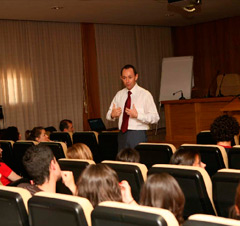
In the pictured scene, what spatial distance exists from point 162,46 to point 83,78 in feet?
11.0

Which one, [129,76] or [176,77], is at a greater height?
[176,77]

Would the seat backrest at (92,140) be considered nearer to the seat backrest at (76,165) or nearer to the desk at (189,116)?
the seat backrest at (76,165)

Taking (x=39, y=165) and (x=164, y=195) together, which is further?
(x=39, y=165)

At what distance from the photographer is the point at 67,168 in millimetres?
3547

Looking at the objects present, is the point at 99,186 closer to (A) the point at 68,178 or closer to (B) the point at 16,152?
(A) the point at 68,178

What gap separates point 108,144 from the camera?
5.79 metres

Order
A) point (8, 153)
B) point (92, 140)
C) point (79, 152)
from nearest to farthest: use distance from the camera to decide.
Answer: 1. point (79, 152)
2. point (8, 153)
3. point (92, 140)

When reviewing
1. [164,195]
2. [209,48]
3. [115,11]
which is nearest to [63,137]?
[164,195]

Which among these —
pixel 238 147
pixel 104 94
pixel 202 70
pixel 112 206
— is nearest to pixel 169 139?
pixel 104 94

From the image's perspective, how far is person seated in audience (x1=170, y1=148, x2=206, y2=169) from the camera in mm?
3154

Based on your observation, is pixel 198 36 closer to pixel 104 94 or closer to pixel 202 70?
pixel 202 70

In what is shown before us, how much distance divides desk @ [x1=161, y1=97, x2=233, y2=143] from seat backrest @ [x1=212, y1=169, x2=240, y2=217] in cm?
682

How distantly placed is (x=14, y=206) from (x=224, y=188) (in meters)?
1.24

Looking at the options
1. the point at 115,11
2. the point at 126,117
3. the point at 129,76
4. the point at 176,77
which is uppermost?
the point at 115,11
